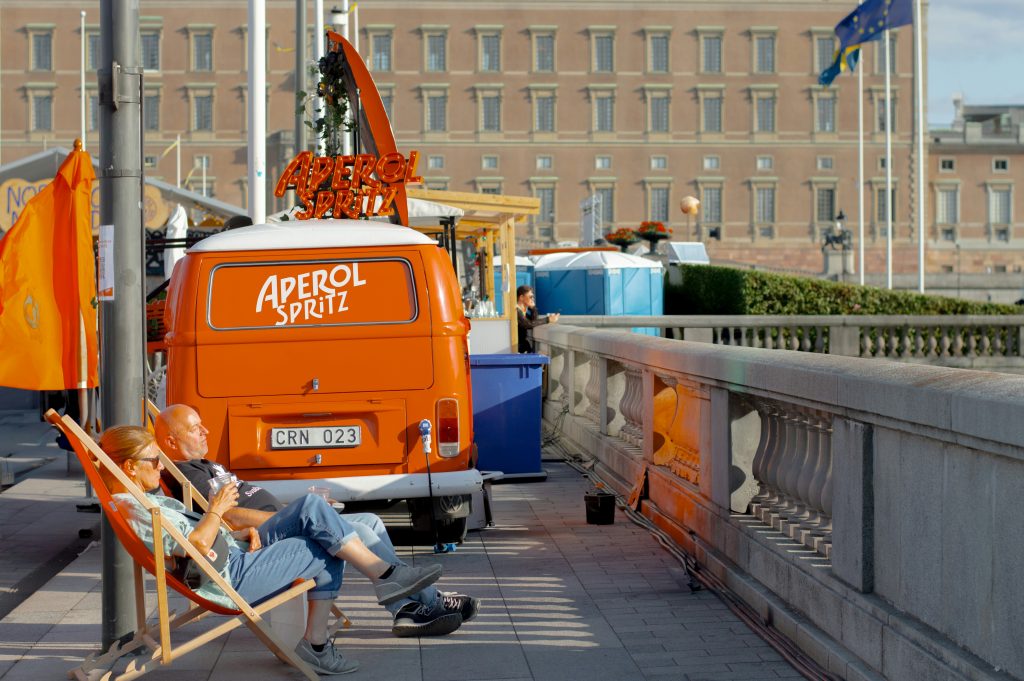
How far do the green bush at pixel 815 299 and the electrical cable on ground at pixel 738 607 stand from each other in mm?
20960

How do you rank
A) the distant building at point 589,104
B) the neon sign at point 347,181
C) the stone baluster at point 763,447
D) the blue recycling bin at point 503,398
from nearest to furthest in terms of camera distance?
the stone baluster at point 763,447 → the blue recycling bin at point 503,398 → the neon sign at point 347,181 → the distant building at point 589,104

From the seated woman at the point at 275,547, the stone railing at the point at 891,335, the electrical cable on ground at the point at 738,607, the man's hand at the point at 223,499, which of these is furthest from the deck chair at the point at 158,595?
the stone railing at the point at 891,335

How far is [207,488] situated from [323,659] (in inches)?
56.9

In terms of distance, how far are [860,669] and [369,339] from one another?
3.97m

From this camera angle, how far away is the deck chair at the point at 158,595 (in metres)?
5.47

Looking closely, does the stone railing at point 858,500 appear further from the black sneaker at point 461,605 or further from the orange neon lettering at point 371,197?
the orange neon lettering at point 371,197

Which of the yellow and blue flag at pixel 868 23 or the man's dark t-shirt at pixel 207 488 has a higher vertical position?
the yellow and blue flag at pixel 868 23

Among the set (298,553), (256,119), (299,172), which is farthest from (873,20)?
(298,553)

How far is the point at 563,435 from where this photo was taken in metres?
15.6

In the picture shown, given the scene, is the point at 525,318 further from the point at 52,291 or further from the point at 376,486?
the point at 376,486

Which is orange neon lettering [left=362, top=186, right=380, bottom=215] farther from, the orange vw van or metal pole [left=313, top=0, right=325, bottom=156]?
the orange vw van

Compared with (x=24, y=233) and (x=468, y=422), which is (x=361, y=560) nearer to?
(x=468, y=422)

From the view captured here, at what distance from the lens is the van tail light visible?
8.67m

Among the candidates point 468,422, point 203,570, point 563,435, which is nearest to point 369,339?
point 468,422
